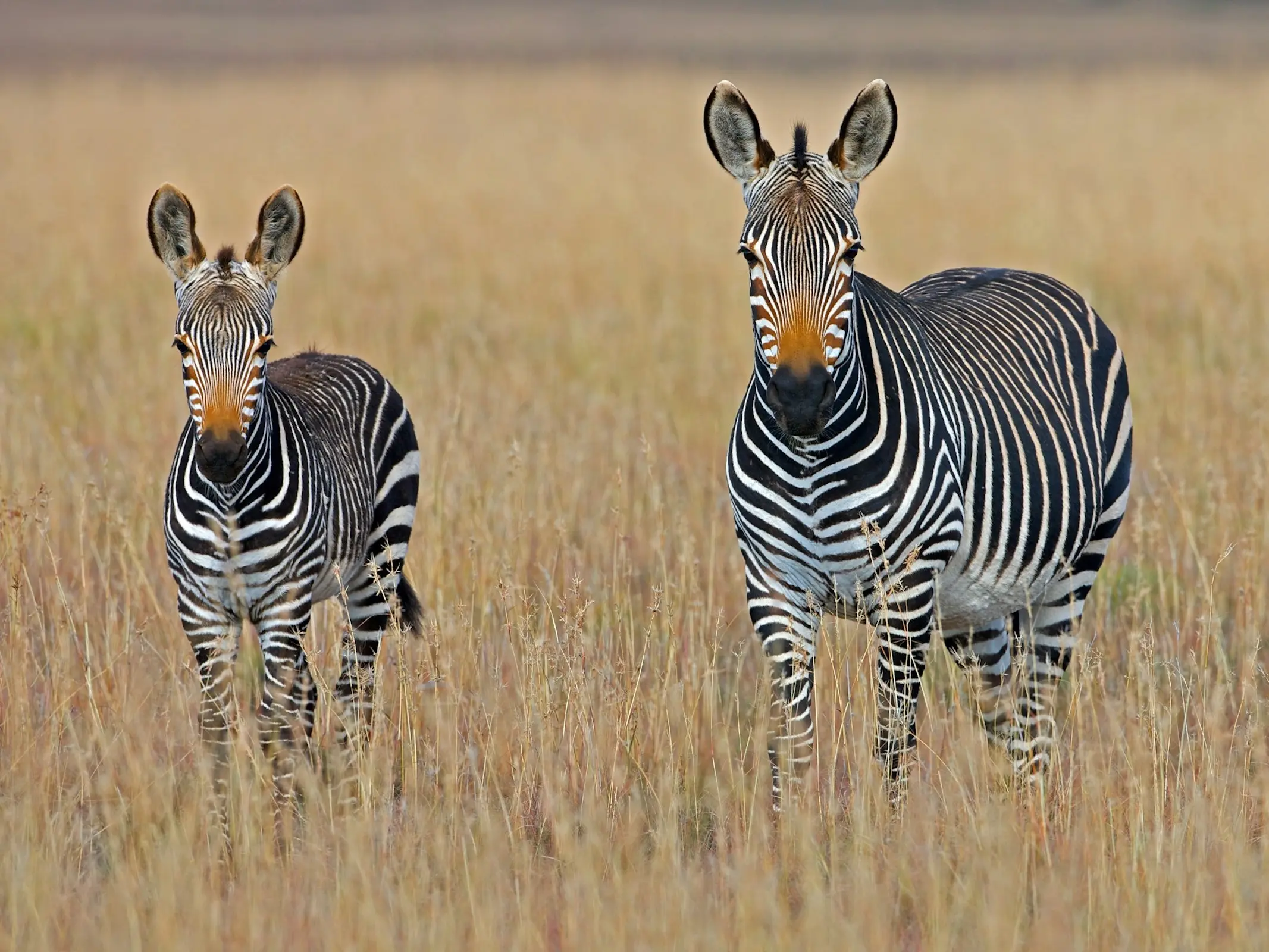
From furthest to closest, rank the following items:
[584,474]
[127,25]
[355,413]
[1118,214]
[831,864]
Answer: [127,25], [1118,214], [584,474], [355,413], [831,864]

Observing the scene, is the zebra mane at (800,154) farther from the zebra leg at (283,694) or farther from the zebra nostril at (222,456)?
the zebra leg at (283,694)

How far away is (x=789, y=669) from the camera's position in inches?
229

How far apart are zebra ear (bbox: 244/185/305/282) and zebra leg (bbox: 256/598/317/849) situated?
137 cm

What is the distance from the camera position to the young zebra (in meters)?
5.78

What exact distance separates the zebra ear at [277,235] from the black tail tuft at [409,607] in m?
1.62

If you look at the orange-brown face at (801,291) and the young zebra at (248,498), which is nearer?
the orange-brown face at (801,291)

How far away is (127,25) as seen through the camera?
75.4 m

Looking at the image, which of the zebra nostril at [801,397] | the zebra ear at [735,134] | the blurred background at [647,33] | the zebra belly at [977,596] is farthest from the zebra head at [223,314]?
the blurred background at [647,33]

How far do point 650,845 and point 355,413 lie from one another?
2481 mm

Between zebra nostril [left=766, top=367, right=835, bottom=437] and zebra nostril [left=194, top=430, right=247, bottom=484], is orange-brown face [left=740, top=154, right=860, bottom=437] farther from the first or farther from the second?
zebra nostril [left=194, top=430, right=247, bottom=484]

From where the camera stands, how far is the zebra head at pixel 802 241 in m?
5.23

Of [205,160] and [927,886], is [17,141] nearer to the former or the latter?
[205,160]

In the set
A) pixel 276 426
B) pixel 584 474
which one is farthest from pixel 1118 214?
pixel 276 426

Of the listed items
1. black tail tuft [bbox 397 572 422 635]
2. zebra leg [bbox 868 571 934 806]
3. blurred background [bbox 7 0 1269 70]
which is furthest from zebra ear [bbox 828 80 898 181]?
blurred background [bbox 7 0 1269 70]
